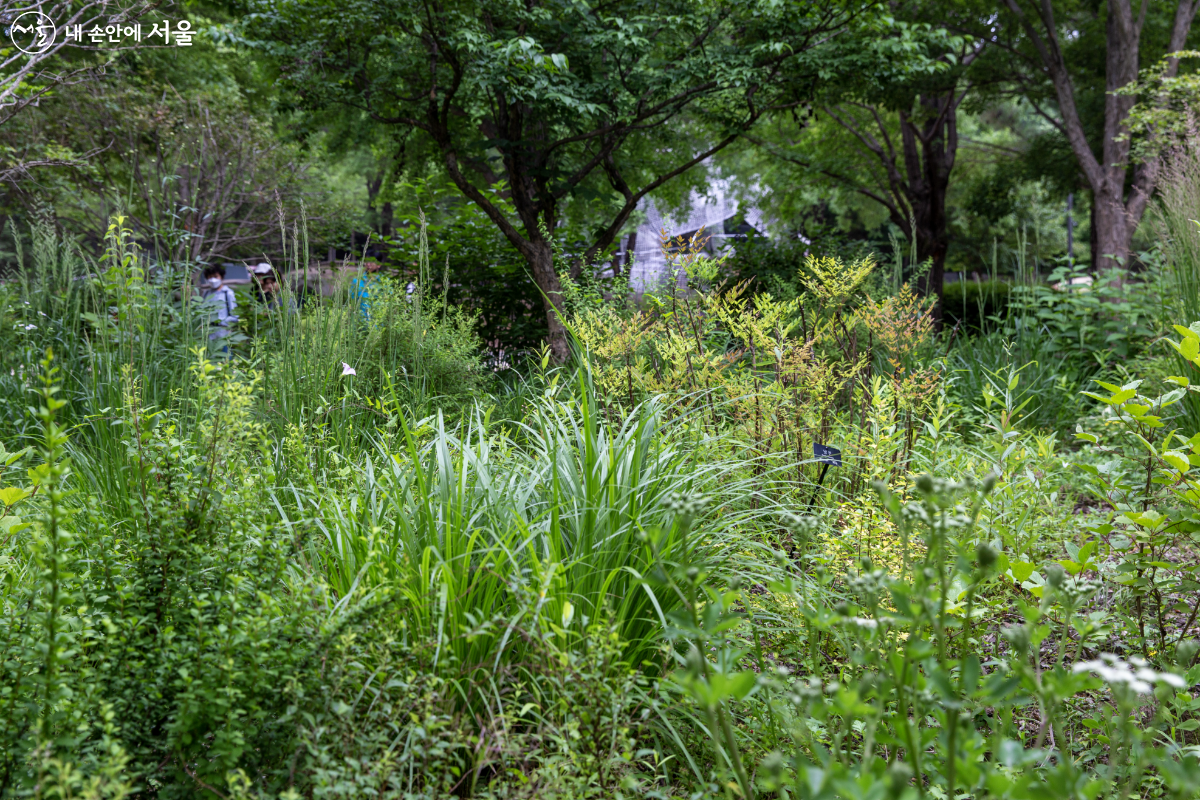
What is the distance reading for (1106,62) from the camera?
10.0 meters

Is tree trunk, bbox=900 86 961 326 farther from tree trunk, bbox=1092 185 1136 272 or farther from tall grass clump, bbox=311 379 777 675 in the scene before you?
tall grass clump, bbox=311 379 777 675

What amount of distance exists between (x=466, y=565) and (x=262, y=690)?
0.51 m

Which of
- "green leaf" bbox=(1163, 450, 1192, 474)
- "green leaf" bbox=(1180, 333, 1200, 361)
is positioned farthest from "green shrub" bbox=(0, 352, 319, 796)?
"green leaf" bbox=(1180, 333, 1200, 361)

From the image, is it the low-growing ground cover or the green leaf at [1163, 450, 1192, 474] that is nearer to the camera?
the low-growing ground cover

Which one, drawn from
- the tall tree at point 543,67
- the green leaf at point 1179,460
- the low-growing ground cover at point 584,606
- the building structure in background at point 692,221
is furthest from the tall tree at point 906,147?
the green leaf at point 1179,460

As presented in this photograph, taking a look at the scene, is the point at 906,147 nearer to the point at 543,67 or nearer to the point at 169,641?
the point at 543,67

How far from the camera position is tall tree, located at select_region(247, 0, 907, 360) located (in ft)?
19.1

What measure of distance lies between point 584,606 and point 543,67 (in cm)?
500

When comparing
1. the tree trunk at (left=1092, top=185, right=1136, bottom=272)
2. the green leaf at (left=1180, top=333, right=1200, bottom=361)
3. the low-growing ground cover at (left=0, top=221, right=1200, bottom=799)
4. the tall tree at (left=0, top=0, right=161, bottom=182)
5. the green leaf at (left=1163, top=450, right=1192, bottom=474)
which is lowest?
the low-growing ground cover at (left=0, top=221, right=1200, bottom=799)

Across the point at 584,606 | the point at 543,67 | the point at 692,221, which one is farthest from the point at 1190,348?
the point at 692,221

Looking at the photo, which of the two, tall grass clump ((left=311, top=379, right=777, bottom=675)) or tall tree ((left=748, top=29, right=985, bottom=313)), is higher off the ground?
tall tree ((left=748, top=29, right=985, bottom=313))

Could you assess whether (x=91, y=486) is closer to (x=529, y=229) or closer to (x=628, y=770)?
(x=628, y=770)

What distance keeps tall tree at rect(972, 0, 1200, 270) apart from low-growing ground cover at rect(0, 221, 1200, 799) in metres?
6.72

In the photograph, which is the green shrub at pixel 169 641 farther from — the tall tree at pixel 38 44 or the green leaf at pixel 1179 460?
the tall tree at pixel 38 44
